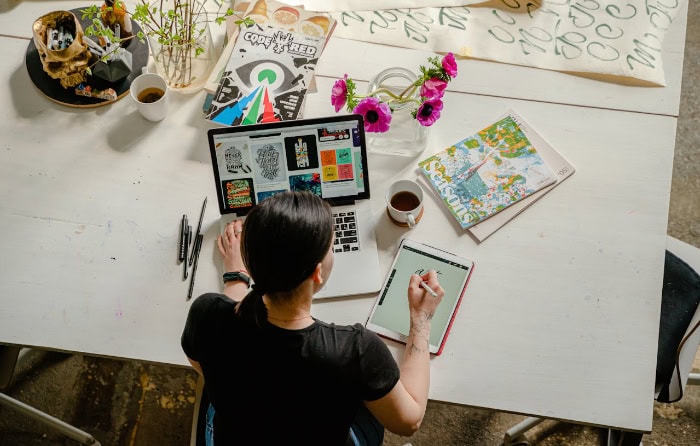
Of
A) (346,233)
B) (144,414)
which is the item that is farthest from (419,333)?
(144,414)

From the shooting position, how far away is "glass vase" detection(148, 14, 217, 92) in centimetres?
145

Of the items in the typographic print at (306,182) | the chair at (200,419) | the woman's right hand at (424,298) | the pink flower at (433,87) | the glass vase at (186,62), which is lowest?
the chair at (200,419)

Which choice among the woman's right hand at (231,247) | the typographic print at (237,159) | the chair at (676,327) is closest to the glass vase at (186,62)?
the typographic print at (237,159)

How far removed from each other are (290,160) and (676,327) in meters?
0.96

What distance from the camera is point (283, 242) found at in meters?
0.97

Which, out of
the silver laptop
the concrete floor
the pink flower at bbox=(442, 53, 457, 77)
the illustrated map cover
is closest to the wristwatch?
the silver laptop

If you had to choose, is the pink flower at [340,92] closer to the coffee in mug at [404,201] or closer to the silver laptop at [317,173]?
the silver laptop at [317,173]

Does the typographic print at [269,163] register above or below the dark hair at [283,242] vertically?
below

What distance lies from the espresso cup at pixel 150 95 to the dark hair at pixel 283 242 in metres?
0.53

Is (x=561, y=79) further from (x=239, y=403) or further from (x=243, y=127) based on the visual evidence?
(x=239, y=403)

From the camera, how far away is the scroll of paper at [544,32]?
4.85 ft

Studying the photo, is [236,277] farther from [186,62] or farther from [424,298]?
[186,62]

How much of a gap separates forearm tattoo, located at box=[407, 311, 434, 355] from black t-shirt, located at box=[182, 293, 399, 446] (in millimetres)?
110

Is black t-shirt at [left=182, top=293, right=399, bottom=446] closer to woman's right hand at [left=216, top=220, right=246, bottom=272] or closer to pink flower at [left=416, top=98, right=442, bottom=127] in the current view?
woman's right hand at [left=216, top=220, right=246, bottom=272]
